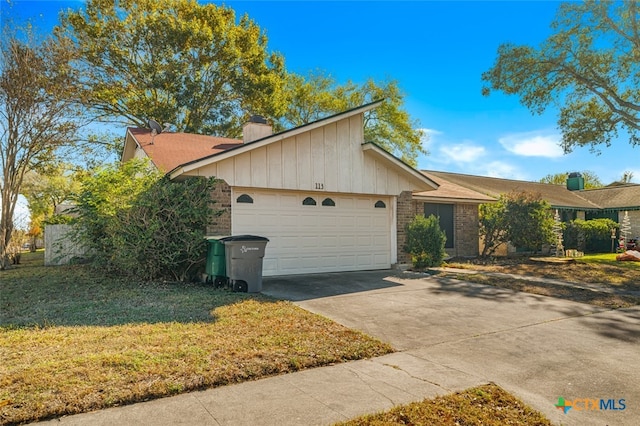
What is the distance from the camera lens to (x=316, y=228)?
37.9 feet

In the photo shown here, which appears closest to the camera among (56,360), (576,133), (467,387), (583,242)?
(467,387)

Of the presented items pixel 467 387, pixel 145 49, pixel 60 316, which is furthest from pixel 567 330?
pixel 145 49

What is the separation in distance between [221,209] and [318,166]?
3.05 m

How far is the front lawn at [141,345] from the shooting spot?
11.5 ft

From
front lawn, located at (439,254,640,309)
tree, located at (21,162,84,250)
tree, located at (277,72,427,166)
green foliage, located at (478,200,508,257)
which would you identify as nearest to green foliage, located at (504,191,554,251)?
green foliage, located at (478,200,508,257)

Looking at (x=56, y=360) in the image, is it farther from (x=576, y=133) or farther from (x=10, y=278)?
(x=576, y=133)

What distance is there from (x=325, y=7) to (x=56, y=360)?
39.2 ft

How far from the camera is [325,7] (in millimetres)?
12562

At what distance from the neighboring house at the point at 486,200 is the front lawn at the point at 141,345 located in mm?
10972

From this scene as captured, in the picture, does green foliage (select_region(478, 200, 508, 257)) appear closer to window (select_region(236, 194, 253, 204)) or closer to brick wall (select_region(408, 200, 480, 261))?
brick wall (select_region(408, 200, 480, 261))

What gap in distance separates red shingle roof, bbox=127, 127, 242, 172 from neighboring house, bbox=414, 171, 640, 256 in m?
7.97

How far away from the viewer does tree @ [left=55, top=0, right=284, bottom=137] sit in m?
22.0

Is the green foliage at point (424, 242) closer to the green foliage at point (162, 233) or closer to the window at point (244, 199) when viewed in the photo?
the window at point (244, 199)

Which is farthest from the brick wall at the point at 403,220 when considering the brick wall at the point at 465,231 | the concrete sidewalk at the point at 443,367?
the concrete sidewalk at the point at 443,367
